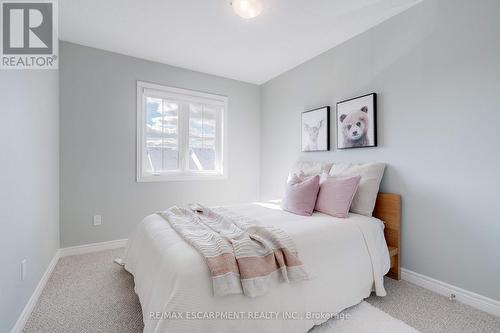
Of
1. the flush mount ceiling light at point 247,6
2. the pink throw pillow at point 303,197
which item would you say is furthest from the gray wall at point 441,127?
the flush mount ceiling light at point 247,6

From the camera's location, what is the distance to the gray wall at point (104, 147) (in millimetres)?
2758

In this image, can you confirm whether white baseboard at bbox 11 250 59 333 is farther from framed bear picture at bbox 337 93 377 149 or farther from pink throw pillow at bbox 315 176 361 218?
framed bear picture at bbox 337 93 377 149

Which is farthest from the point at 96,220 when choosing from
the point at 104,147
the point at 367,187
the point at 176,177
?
the point at 367,187

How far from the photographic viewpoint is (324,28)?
8.02 feet

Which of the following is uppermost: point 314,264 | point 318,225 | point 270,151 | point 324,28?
point 324,28

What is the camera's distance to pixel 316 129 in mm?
3023

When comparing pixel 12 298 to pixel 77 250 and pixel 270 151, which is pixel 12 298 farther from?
pixel 270 151

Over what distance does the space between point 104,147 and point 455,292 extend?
3902 mm

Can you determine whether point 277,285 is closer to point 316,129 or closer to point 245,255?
point 245,255

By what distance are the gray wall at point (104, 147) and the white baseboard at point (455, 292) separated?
2.78 metres

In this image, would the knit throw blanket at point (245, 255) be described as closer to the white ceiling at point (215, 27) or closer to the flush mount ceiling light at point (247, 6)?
the flush mount ceiling light at point (247, 6)

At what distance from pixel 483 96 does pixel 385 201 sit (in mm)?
1108

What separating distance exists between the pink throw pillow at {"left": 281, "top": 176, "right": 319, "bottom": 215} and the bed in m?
0.09

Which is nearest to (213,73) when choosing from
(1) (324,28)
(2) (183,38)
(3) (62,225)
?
(2) (183,38)
